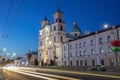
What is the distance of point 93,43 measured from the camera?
63.6m

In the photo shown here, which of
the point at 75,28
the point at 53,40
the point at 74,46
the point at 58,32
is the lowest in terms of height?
the point at 74,46

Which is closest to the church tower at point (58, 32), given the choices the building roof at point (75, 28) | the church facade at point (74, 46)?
the church facade at point (74, 46)

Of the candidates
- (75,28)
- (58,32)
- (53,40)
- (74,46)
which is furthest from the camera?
(75,28)

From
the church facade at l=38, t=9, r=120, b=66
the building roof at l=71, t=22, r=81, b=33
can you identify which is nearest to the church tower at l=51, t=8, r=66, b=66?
the church facade at l=38, t=9, r=120, b=66

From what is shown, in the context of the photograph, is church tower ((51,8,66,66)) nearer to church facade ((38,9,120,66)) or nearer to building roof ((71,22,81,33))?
church facade ((38,9,120,66))

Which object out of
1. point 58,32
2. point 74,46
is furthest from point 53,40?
point 74,46

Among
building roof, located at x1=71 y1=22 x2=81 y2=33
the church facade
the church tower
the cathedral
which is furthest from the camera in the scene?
building roof, located at x1=71 y1=22 x2=81 y2=33

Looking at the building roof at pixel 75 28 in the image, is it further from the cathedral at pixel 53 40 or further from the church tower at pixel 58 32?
the church tower at pixel 58 32

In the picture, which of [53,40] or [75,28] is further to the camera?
[75,28]

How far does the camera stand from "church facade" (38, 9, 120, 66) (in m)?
58.2

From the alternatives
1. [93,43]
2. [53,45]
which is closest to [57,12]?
[53,45]

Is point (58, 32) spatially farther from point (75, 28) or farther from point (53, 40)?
point (75, 28)

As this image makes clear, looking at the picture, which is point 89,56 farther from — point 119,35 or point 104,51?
point 119,35

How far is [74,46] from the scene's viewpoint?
243 ft
